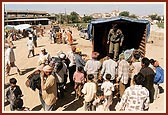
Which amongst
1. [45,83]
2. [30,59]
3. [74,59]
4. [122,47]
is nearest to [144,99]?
[45,83]

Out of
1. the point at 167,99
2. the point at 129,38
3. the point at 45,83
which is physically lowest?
the point at 167,99

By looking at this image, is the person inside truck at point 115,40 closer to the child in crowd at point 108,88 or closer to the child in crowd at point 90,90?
the child in crowd at point 108,88

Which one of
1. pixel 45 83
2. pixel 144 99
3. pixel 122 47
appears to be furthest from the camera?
pixel 122 47

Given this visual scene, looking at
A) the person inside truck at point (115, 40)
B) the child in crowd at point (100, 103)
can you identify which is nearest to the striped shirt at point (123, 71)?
Result: the child in crowd at point (100, 103)

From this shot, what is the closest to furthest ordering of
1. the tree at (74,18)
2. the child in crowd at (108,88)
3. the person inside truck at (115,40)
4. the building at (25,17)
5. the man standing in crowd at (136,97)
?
1. the man standing in crowd at (136,97)
2. the child in crowd at (108,88)
3. the person inside truck at (115,40)
4. the building at (25,17)
5. the tree at (74,18)

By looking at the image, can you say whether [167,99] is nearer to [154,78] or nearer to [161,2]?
[154,78]

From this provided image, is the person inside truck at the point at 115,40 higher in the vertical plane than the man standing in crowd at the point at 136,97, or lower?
higher

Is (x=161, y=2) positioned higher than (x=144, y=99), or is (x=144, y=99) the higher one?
(x=161, y=2)

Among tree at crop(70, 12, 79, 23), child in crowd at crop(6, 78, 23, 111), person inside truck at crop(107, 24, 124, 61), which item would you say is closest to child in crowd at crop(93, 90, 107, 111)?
child in crowd at crop(6, 78, 23, 111)

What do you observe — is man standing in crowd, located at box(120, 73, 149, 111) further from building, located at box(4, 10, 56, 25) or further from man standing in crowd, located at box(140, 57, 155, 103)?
building, located at box(4, 10, 56, 25)

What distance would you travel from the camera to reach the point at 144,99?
612cm

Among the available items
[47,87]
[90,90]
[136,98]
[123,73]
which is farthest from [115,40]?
[136,98]

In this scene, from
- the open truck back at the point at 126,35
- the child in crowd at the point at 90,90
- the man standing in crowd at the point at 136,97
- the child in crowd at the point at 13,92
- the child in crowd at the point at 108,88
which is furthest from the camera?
the open truck back at the point at 126,35

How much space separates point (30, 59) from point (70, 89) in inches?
264
